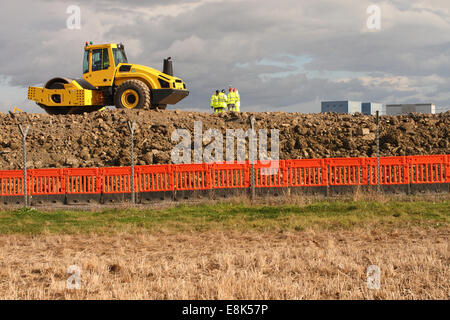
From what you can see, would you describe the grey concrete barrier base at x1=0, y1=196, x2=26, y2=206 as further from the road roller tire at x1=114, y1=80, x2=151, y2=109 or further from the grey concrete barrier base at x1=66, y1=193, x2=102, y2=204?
the road roller tire at x1=114, y1=80, x2=151, y2=109

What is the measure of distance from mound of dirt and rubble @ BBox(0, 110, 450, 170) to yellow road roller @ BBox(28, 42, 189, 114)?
746 mm

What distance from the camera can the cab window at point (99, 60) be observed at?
26.4 m

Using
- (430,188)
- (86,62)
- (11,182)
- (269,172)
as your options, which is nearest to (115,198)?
(11,182)

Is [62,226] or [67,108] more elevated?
[67,108]

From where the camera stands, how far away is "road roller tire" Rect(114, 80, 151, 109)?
26375 millimetres

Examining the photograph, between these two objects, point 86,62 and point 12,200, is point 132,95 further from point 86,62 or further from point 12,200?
point 12,200

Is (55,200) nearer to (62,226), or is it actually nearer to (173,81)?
(62,226)

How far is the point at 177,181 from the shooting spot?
1888 cm

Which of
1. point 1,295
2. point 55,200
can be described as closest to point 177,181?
point 55,200

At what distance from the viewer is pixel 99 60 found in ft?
87.4

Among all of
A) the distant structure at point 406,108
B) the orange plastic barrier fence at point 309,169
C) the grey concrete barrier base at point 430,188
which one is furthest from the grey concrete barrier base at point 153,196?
the distant structure at point 406,108

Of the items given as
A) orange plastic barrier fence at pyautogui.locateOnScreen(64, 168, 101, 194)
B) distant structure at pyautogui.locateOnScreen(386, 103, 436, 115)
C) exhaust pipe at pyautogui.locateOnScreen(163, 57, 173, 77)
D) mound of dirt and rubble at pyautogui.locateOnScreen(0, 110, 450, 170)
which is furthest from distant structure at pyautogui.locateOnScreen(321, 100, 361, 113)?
orange plastic barrier fence at pyautogui.locateOnScreen(64, 168, 101, 194)
